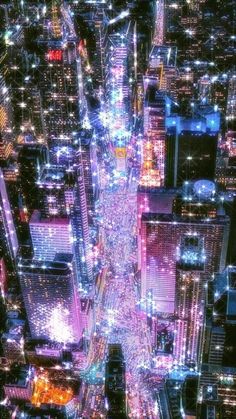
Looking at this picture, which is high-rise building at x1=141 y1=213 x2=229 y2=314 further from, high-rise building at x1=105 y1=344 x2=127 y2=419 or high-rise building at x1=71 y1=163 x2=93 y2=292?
→ high-rise building at x1=105 y1=344 x2=127 y2=419

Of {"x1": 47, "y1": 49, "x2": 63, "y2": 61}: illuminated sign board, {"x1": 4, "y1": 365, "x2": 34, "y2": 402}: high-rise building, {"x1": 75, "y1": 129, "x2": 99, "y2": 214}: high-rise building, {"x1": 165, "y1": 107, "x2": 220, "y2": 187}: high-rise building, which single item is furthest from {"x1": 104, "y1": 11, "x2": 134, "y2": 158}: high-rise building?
{"x1": 4, "y1": 365, "x2": 34, "y2": 402}: high-rise building

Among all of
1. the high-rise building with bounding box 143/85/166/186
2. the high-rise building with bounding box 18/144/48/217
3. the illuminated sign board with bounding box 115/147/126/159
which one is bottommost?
the illuminated sign board with bounding box 115/147/126/159

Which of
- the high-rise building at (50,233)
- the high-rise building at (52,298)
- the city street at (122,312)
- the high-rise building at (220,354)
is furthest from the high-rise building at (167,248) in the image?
the high-rise building at (220,354)

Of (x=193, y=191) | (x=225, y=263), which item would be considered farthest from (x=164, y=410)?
(x=193, y=191)

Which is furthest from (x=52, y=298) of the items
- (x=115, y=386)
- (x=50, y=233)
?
(x=115, y=386)

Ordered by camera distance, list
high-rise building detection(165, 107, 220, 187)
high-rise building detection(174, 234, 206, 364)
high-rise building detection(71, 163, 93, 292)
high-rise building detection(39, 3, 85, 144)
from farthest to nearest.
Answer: high-rise building detection(39, 3, 85, 144) → high-rise building detection(71, 163, 93, 292) → high-rise building detection(165, 107, 220, 187) → high-rise building detection(174, 234, 206, 364)
